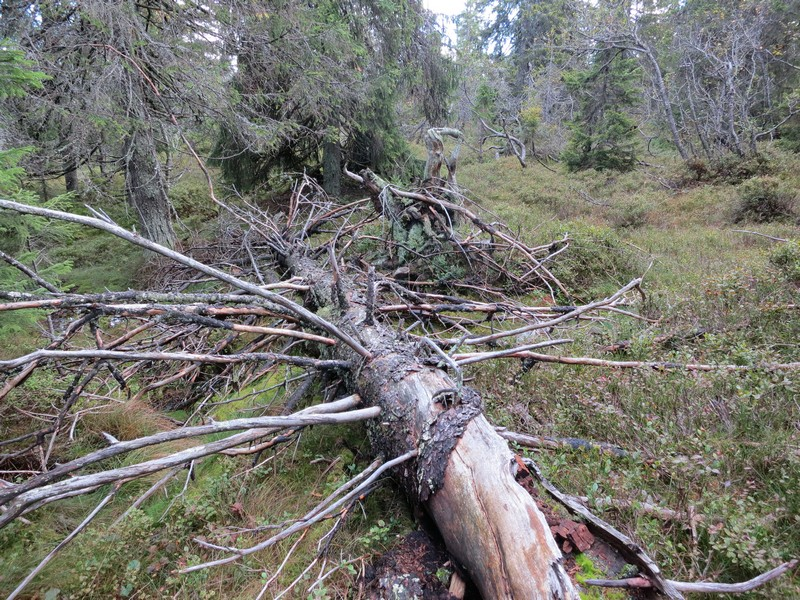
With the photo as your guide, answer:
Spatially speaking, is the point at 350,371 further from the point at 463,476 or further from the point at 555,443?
the point at 555,443

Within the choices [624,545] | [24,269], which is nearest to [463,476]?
[624,545]

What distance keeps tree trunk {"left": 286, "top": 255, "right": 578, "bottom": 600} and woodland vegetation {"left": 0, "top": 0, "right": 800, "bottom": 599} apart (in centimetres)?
1

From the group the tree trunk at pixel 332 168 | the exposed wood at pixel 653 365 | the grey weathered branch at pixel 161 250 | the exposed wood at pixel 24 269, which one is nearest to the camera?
the grey weathered branch at pixel 161 250

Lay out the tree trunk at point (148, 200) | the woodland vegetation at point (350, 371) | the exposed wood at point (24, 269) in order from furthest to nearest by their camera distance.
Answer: the tree trunk at point (148, 200) → the exposed wood at point (24, 269) → the woodland vegetation at point (350, 371)

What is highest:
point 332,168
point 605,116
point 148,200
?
point 605,116

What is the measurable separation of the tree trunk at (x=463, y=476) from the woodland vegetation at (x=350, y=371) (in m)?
0.01

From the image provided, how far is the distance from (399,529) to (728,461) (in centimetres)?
167

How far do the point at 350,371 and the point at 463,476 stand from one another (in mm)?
1047

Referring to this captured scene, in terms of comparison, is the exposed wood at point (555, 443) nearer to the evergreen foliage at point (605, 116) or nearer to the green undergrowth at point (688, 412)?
the green undergrowth at point (688, 412)

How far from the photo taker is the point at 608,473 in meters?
1.94

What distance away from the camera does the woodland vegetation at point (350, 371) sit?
1547 millimetres

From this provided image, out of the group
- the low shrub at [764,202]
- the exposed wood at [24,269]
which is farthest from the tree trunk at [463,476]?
the low shrub at [764,202]

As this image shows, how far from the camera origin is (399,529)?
6.24ft

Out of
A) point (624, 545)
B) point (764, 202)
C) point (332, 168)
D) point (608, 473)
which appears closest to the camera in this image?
point (624, 545)
